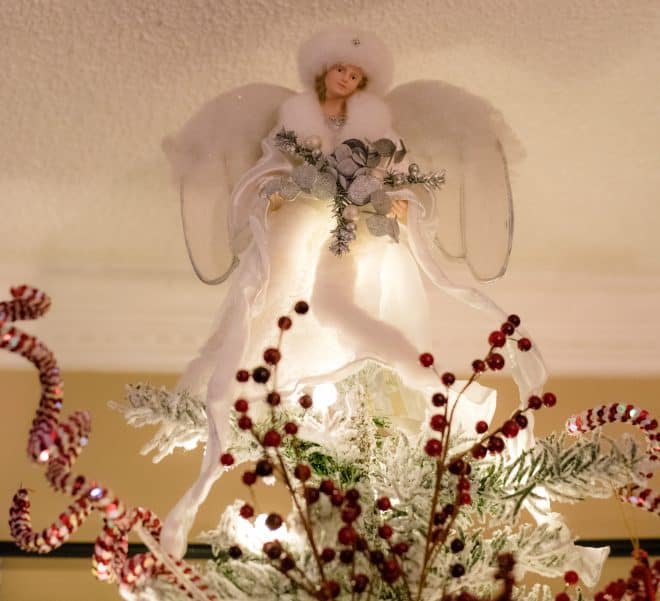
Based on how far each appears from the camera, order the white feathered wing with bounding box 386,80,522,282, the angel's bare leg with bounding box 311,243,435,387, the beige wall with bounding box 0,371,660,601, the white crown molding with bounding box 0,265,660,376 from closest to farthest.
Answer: the angel's bare leg with bounding box 311,243,435,387 → the white feathered wing with bounding box 386,80,522,282 → the beige wall with bounding box 0,371,660,601 → the white crown molding with bounding box 0,265,660,376

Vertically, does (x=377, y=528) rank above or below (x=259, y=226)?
below

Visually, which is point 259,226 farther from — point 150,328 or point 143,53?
point 150,328

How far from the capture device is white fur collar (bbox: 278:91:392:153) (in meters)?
0.98

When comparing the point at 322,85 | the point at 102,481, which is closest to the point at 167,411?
the point at 322,85

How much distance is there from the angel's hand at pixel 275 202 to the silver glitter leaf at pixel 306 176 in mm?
52

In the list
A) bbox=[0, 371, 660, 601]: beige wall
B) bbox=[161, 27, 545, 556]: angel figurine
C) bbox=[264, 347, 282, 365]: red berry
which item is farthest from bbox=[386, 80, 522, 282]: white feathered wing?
bbox=[0, 371, 660, 601]: beige wall

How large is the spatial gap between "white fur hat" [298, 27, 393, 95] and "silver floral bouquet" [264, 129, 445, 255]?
98 mm

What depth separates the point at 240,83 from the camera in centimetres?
108

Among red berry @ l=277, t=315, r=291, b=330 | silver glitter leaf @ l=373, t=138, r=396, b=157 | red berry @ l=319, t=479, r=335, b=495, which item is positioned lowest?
red berry @ l=319, t=479, r=335, b=495

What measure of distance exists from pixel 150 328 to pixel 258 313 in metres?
0.65

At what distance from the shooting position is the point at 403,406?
107cm

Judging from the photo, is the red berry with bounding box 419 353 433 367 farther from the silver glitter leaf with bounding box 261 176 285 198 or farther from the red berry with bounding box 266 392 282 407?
the silver glitter leaf with bounding box 261 176 285 198

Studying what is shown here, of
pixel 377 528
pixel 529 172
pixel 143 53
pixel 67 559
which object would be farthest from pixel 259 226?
pixel 67 559

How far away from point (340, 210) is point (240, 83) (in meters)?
0.28
